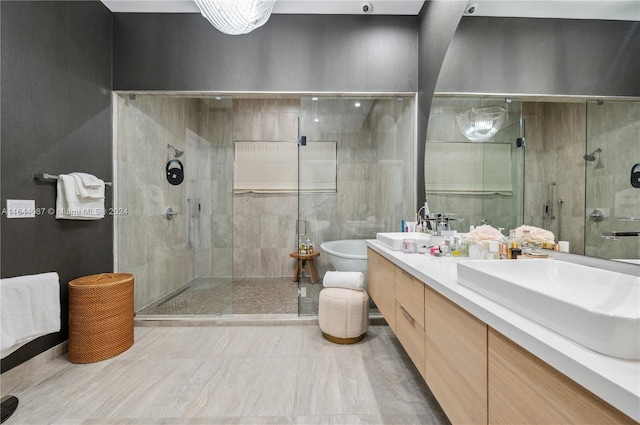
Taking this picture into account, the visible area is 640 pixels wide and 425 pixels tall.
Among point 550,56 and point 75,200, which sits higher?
point 550,56

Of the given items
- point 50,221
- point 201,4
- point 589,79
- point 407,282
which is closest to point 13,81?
point 50,221

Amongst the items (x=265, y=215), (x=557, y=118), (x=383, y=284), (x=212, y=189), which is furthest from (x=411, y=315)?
(x=265, y=215)

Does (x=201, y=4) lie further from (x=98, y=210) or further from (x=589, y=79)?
(x=589, y=79)

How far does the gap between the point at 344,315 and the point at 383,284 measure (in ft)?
1.47

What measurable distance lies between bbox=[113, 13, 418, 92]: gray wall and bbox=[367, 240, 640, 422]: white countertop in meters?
2.33

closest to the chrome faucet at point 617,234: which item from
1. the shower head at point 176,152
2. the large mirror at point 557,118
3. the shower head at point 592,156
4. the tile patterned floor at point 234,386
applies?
the large mirror at point 557,118

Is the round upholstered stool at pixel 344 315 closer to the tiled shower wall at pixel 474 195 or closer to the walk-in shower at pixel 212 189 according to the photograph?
the walk-in shower at pixel 212 189

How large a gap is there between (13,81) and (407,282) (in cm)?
269

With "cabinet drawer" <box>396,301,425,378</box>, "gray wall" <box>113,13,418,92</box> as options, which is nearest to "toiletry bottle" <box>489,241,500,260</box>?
"cabinet drawer" <box>396,301,425,378</box>

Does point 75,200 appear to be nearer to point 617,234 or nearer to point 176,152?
point 176,152

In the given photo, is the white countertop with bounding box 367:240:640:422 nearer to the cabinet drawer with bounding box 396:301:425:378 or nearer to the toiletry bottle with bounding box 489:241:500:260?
the cabinet drawer with bounding box 396:301:425:378

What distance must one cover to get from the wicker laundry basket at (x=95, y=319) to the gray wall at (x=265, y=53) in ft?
6.04

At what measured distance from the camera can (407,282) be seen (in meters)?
1.49

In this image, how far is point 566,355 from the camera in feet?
1.78
